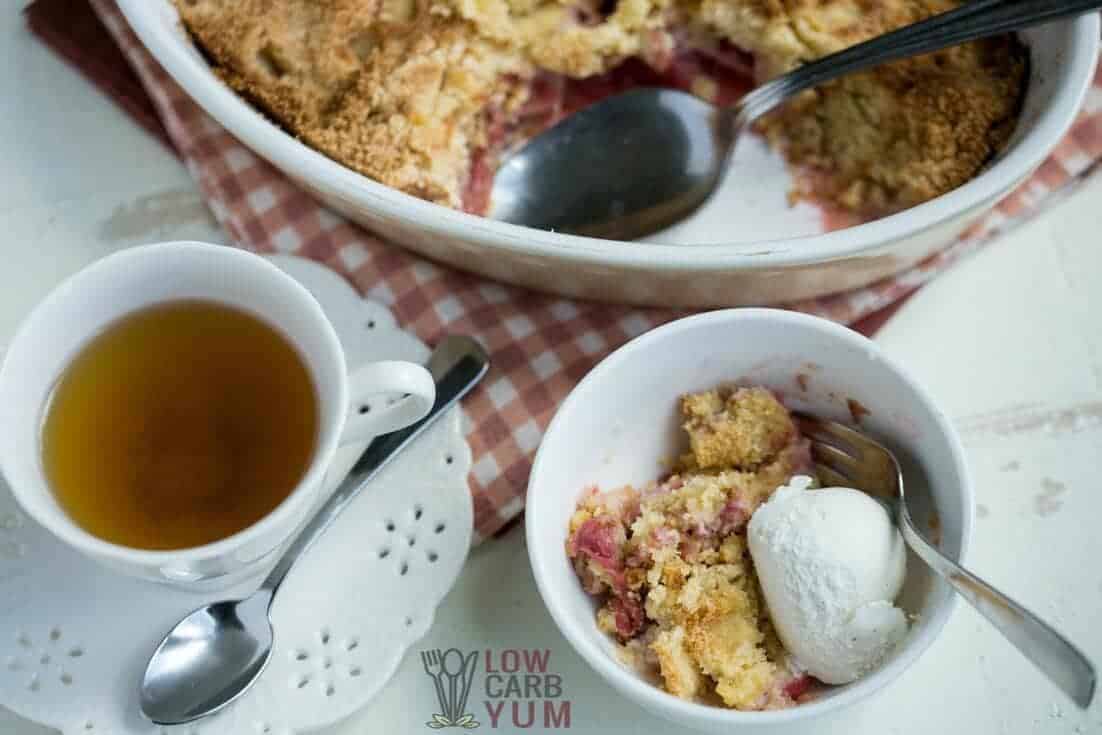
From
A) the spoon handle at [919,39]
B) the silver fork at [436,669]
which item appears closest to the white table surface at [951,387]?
the silver fork at [436,669]

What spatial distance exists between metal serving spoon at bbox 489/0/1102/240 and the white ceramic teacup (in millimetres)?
356

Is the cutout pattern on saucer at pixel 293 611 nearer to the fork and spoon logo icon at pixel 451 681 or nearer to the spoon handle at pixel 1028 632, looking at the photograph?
the fork and spoon logo icon at pixel 451 681

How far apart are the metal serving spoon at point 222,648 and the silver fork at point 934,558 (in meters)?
0.40

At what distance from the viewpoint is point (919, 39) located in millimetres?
1156

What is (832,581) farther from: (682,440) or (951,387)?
(951,387)

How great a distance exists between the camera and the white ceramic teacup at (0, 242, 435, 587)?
0.88 metres

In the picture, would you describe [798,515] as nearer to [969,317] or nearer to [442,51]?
[969,317]

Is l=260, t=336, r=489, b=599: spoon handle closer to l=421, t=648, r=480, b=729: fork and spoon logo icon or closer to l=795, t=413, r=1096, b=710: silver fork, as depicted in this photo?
l=421, t=648, r=480, b=729: fork and spoon logo icon

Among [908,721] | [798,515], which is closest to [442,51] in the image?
[798,515]

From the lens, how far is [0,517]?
1024 millimetres

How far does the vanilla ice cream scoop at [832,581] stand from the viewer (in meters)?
0.92

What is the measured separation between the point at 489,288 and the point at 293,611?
1.27ft

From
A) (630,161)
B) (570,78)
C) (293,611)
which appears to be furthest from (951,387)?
(293,611)

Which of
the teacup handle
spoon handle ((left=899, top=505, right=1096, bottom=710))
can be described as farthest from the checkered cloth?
spoon handle ((left=899, top=505, right=1096, bottom=710))
